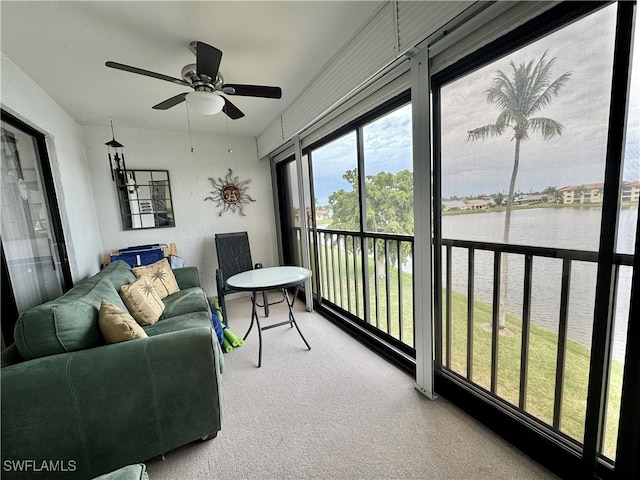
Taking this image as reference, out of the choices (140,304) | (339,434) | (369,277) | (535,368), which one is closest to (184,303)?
(140,304)

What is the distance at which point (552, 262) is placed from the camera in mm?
1208

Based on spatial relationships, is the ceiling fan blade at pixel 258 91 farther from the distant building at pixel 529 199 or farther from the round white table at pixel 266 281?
the distant building at pixel 529 199

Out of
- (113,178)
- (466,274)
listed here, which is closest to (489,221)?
(466,274)

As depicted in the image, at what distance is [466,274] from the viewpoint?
5.31 feet

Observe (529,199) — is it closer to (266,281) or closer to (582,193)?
(582,193)

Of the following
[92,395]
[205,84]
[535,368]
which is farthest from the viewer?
[205,84]

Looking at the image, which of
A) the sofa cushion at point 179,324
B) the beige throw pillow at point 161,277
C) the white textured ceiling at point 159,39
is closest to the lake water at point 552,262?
the white textured ceiling at point 159,39

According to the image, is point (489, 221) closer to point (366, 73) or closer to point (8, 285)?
point (366, 73)

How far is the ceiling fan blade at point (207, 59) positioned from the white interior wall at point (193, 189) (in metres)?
2.31

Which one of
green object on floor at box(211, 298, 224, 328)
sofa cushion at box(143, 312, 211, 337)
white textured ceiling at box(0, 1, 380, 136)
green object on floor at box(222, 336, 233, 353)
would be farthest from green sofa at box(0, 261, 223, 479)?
white textured ceiling at box(0, 1, 380, 136)

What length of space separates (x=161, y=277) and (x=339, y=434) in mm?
2256

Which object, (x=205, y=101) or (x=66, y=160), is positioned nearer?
(x=205, y=101)

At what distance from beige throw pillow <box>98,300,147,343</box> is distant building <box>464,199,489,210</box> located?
205cm

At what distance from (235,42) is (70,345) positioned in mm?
2072
